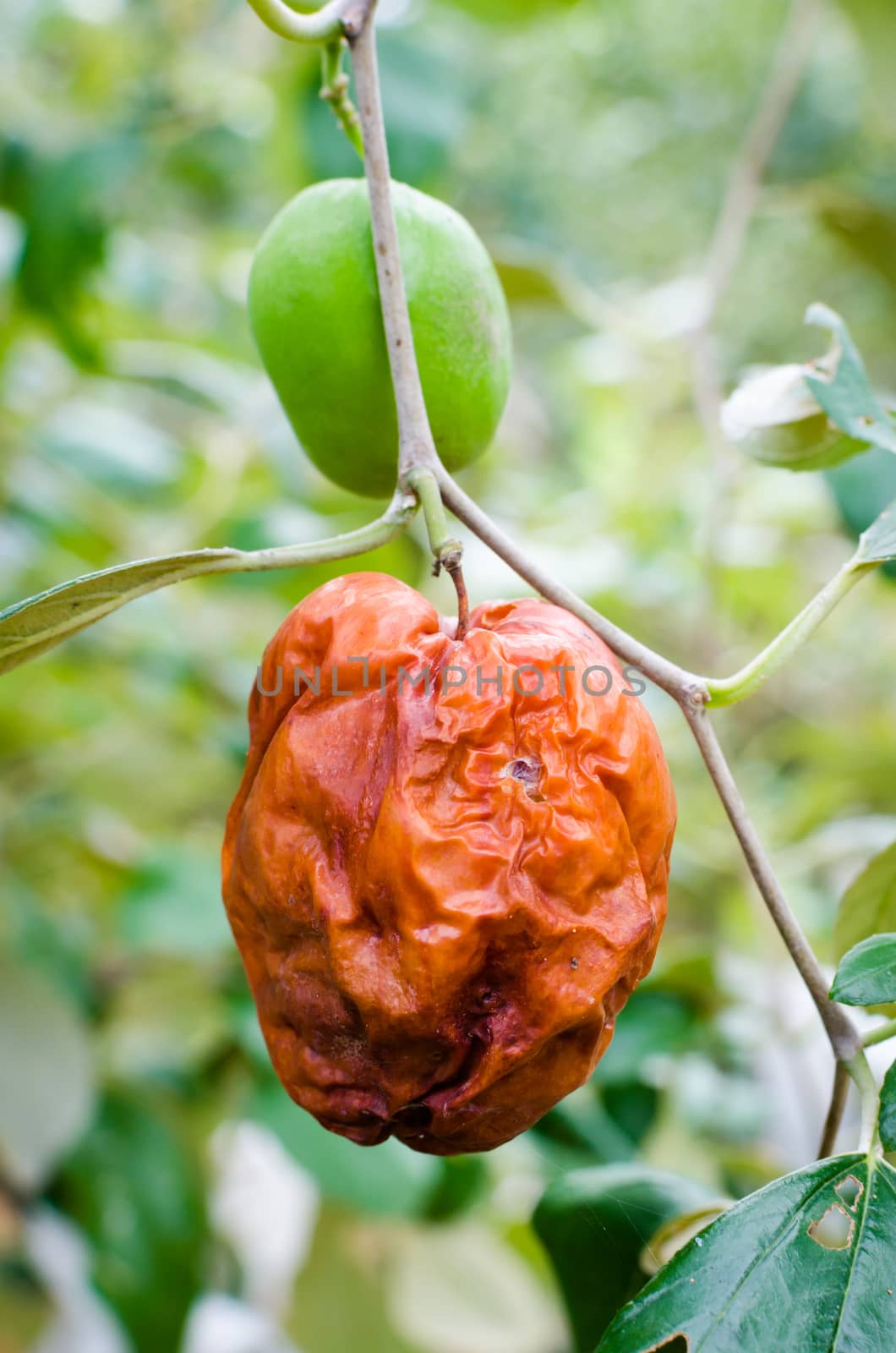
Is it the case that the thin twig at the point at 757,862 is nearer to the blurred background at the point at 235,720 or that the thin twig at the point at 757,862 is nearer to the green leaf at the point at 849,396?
the green leaf at the point at 849,396

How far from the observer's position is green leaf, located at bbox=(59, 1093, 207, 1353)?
0.92m

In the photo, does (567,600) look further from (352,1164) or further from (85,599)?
(352,1164)

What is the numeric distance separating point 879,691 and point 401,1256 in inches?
59.1

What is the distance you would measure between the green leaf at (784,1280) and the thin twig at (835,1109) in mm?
21

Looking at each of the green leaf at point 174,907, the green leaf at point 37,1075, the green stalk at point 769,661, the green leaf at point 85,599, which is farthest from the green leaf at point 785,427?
the green leaf at point 37,1075

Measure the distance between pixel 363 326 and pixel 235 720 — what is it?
25.1 inches

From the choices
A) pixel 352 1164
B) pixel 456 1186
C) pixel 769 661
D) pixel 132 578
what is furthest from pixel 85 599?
pixel 456 1186

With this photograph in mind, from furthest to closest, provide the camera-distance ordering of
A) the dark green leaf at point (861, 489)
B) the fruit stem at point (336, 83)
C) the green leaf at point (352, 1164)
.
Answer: the green leaf at point (352, 1164) < the dark green leaf at point (861, 489) < the fruit stem at point (336, 83)

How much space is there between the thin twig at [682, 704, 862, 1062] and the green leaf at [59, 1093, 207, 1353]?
0.74 meters

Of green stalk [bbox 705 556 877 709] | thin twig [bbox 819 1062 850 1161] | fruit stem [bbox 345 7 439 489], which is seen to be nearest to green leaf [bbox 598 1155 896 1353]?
thin twig [bbox 819 1062 850 1161]

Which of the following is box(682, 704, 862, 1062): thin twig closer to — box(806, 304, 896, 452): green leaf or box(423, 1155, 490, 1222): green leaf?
box(806, 304, 896, 452): green leaf

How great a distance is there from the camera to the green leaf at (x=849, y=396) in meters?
0.47

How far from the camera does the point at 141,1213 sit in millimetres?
973

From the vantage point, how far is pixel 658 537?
126 centimetres
